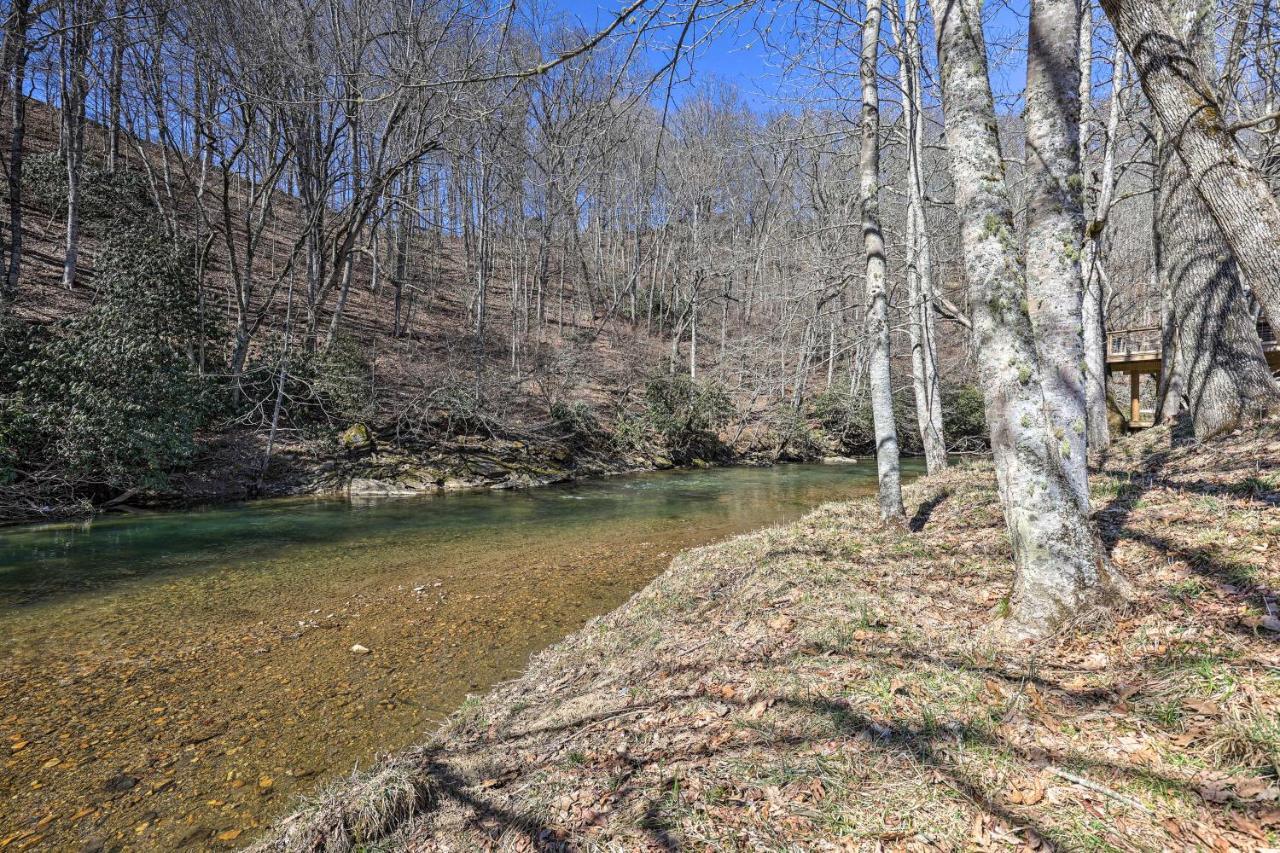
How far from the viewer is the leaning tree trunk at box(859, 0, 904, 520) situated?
19.3ft

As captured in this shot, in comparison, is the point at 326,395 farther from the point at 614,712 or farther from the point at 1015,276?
the point at 1015,276

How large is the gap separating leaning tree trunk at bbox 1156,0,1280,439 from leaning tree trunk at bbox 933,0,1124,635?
5.56m

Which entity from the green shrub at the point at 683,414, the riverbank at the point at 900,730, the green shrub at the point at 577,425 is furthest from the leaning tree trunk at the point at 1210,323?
the green shrub at the point at 577,425

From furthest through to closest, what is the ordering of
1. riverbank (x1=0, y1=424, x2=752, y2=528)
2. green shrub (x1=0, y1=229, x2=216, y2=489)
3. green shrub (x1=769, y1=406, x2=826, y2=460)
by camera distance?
green shrub (x1=769, y1=406, x2=826, y2=460) < riverbank (x1=0, y1=424, x2=752, y2=528) < green shrub (x1=0, y1=229, x2=216, y2=489)

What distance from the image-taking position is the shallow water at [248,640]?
339 cm

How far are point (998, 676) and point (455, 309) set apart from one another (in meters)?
29.0

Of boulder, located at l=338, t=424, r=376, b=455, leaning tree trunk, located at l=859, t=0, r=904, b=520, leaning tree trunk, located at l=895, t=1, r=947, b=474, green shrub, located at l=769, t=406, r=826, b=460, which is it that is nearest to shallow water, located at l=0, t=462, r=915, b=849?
leaning tree trunk, located at l=859, t=0, r=904, b=520

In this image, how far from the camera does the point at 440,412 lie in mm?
16875

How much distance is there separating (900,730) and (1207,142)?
4.16 m

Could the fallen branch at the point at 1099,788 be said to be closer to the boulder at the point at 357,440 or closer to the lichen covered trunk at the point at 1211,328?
the lichen covered trunk at the point at 1211,328

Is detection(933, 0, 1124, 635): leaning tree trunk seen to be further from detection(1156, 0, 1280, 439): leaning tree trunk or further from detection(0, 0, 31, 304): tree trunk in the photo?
detection(0, 0, 31, 304): tree trunk

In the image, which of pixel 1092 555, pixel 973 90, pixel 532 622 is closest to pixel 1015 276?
pixel 973 90

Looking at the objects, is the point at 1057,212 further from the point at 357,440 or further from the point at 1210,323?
the point at 357,440

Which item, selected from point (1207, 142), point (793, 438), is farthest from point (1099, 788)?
point (793, 438)
